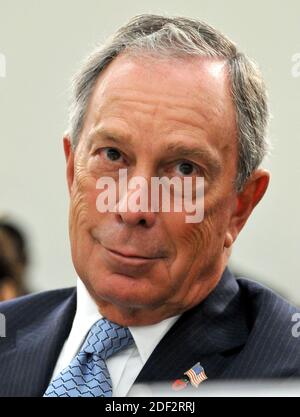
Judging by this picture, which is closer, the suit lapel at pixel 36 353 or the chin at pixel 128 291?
the chin at pixel 128 291

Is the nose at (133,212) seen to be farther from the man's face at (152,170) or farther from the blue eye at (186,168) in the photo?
the blue eye at (186,168)

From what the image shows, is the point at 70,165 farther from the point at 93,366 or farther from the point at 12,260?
the point at 12,260

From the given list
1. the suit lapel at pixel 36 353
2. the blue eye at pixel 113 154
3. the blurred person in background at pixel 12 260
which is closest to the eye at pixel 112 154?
the blue eye at pixel 113 154

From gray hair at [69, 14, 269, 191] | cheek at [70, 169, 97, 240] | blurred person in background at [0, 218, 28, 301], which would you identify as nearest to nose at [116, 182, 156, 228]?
cheek at [70, 169, 97, 240]

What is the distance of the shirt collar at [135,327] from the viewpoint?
91.1 inches

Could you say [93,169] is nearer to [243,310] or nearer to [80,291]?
[80,291]

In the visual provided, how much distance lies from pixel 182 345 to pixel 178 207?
354 millimetres

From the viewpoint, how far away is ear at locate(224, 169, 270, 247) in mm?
2391

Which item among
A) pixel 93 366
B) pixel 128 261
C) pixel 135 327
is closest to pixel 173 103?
pixel 128 261

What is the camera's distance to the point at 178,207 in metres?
2.21

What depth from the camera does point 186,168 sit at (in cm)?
223

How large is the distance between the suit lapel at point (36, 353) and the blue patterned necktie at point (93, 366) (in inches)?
3.9

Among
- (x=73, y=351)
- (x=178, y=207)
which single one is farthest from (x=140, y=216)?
(x=73, y=351)
